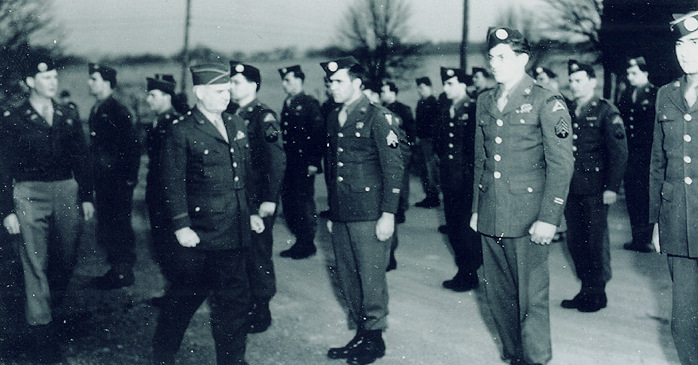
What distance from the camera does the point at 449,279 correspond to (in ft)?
19.1

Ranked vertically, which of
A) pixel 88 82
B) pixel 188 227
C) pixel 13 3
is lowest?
pixel 188 227

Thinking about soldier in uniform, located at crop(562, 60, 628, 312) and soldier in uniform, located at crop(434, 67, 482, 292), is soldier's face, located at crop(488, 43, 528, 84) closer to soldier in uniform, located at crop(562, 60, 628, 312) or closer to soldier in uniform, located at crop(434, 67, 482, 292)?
soldier in uniform, located at crop(562, 60, 628, 312)

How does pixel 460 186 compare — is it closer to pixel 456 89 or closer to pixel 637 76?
pixel 456 89

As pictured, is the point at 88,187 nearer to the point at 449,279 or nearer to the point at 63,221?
the point at 63,221

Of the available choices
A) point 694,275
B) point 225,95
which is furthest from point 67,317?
point 694,275

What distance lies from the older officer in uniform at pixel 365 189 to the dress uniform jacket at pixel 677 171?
4.47 feet

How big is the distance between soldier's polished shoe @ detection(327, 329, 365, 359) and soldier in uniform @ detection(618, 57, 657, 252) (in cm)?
402

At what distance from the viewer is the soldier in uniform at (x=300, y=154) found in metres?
6.93

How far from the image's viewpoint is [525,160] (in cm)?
345

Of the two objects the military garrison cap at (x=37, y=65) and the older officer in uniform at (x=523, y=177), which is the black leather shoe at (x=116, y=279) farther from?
the older officer in uniform at (x=523, y=177)

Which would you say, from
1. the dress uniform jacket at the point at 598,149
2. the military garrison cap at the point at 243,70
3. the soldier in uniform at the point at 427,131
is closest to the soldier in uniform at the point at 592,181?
the dress uniform jacket at the point at 598,149

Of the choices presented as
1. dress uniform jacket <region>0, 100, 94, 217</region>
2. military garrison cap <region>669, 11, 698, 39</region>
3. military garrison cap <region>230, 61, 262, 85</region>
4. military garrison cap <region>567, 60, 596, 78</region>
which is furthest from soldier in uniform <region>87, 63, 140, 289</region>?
military garrison cap <region>669, 11, 698, 39</region>

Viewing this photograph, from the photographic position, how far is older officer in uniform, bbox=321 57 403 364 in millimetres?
3918

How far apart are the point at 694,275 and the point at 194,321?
3063 mm
